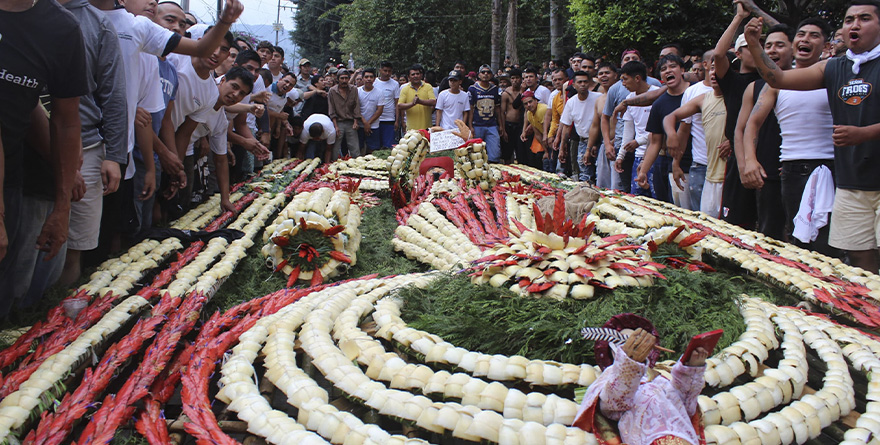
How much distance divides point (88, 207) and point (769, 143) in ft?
13.1

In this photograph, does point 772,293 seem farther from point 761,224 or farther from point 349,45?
point 349,45

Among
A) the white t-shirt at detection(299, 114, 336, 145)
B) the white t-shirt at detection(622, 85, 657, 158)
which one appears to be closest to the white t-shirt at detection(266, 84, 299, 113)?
the white t-shirt at detection(299, 114, 336, 145)

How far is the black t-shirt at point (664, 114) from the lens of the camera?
4.98m

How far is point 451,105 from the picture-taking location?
9047 millimetres

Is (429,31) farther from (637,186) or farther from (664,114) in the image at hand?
(664,114)

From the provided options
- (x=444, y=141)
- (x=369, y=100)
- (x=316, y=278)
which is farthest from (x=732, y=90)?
(x=369, y=100)

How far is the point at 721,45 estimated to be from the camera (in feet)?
12.1

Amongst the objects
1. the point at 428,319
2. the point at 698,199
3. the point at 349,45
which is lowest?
the point at 698,199

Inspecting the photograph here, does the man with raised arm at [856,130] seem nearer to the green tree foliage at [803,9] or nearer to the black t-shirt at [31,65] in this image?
the black t-shirt at [31,65]

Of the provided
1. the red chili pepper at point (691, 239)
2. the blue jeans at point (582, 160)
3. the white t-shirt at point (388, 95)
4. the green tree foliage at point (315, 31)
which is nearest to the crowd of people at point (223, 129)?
the blue jeans at point (582, 160)

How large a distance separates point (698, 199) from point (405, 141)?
2.47 meters

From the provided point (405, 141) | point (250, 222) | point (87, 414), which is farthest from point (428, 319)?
point (405, 141)

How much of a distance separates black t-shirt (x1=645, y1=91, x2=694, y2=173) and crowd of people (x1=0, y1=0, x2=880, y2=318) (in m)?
Result: 0.01

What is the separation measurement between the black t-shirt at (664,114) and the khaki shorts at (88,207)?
413 cm
